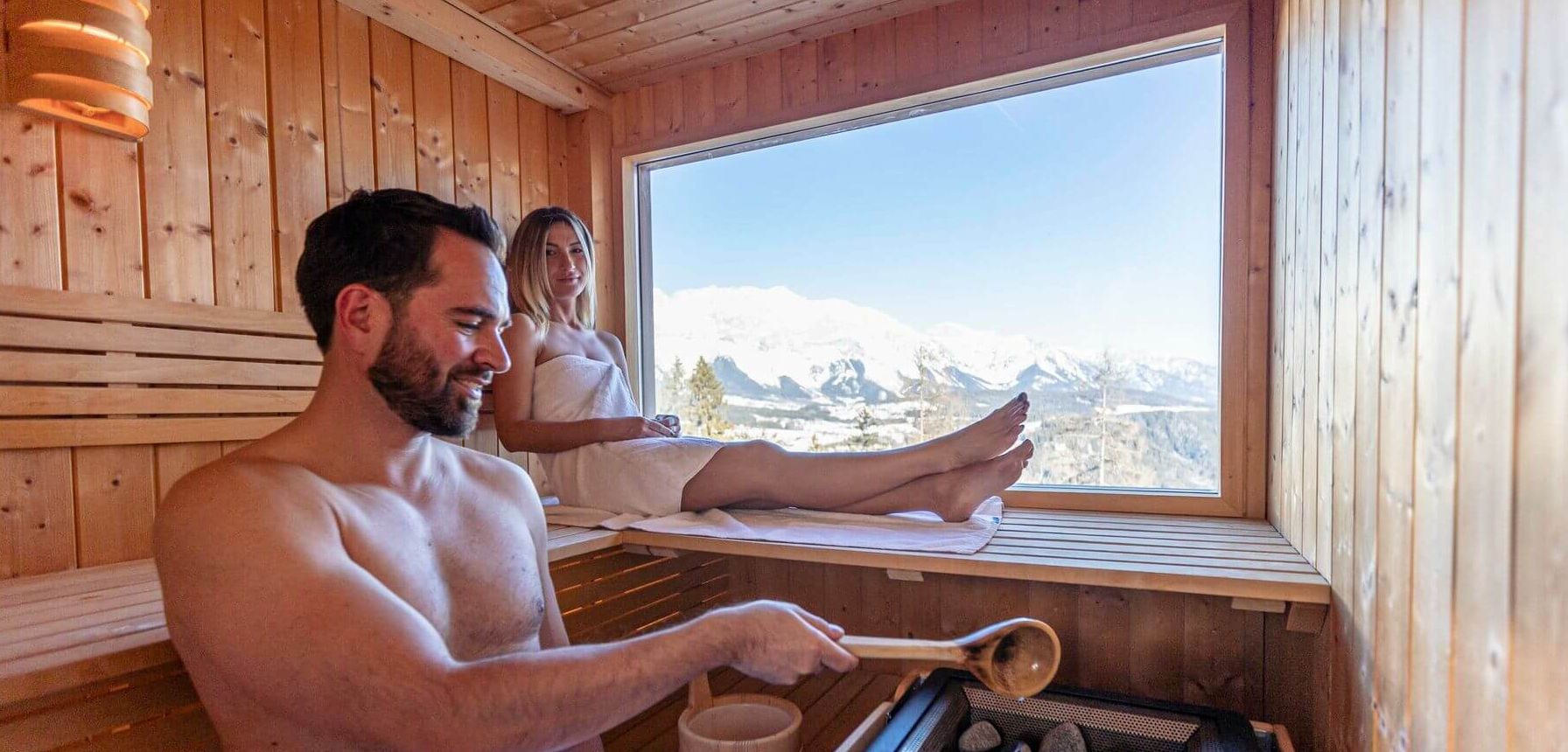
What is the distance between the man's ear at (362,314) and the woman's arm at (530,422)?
1.03m

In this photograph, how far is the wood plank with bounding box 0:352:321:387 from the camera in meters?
1.43

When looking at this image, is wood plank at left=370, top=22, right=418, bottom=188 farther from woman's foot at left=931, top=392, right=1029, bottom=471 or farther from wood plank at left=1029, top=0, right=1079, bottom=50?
wood plank at left=1029, top=0, right=1079, bottom=50

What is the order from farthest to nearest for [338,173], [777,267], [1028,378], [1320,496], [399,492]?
1. [777,267]
2. [1028,378]
3. [338,173]
4. [1320,496]
5. [399,492]

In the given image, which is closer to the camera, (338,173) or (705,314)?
(338,173)

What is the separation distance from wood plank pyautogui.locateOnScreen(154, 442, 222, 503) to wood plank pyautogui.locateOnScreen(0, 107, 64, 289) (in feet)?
1.30

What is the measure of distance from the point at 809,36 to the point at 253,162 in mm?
1662

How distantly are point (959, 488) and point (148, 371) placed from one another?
1838 millimetres

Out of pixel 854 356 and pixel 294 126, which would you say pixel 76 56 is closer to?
pixel 294 126

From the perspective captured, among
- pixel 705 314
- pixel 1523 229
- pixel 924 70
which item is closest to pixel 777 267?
pixel 705 314

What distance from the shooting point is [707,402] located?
283cm

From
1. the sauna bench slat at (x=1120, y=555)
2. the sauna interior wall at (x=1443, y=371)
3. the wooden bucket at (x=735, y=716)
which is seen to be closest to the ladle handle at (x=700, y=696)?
the wooden bucket at (x=735, y=716)

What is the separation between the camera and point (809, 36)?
2.49 meters

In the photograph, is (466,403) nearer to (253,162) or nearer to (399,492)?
(399,492)

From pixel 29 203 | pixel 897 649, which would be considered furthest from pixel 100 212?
pixel 897 649
